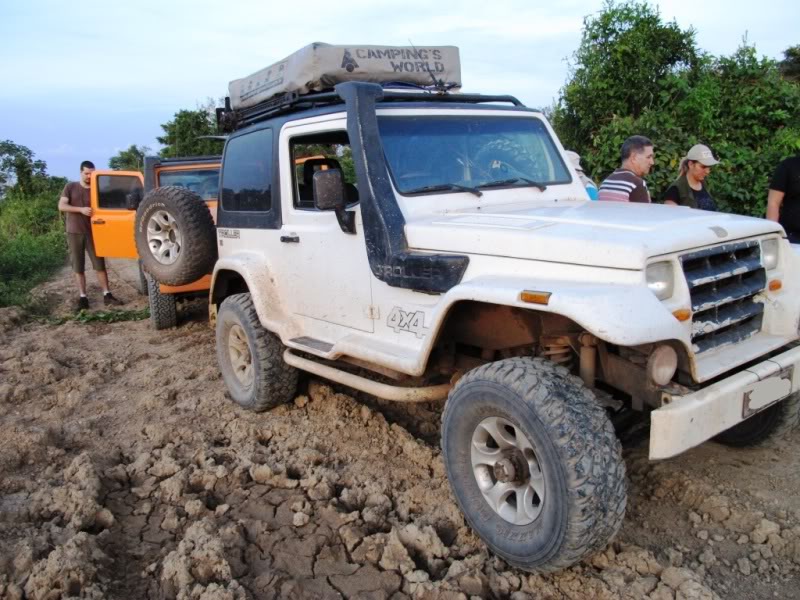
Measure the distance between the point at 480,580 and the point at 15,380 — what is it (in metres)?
4.35

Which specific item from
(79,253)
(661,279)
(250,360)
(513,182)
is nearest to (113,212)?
(79,253)

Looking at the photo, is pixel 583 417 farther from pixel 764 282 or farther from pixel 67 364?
pixel 67 364

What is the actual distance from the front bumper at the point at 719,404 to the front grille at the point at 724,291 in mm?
189

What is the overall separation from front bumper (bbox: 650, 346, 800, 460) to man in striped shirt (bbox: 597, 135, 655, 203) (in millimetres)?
2083

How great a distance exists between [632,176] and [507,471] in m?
2.96

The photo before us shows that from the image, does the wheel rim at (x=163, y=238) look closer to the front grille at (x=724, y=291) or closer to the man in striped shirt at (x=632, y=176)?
the man in striped shirt at (x=632, y=176)

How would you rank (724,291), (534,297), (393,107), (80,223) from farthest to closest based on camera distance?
(80,223)
(393,107)
(724,291)
(534,297)

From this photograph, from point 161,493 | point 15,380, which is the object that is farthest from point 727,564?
point 15,380

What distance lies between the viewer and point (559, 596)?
272 cm

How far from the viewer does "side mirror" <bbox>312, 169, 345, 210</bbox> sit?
345 centimetres

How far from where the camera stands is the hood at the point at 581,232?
2670mm

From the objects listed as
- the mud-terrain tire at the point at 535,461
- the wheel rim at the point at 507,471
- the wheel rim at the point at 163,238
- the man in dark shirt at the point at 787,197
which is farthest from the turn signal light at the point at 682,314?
the wheel rim at the point at 163,238

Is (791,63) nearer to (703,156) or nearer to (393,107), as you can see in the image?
(703,156)

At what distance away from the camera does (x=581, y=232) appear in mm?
2844
